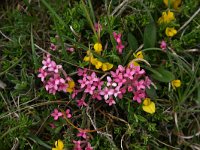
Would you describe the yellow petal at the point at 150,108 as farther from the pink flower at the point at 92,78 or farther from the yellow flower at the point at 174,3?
the yellow flower at the point at 174,3

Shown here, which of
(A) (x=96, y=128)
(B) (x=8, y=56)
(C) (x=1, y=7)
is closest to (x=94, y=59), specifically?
(A) (x=96, y=128)

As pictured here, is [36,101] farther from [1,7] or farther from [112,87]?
[1,7]

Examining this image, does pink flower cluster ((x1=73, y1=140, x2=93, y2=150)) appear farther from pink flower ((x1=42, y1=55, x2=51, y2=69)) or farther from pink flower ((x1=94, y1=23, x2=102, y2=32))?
pink flower ((x1=94, y1=23, x2=102, y2=32))

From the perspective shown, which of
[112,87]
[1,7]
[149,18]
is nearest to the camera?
[112,87]

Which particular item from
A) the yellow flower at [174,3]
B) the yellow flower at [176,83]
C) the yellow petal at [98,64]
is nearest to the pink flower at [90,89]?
the yellow petal at [98,64]

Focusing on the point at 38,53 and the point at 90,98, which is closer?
the point at 90,98

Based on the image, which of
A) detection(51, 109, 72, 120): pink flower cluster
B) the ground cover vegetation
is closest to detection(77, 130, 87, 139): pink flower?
the ground cover vegetation

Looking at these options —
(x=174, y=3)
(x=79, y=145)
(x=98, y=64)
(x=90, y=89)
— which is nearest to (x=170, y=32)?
(x=174, y=3)
